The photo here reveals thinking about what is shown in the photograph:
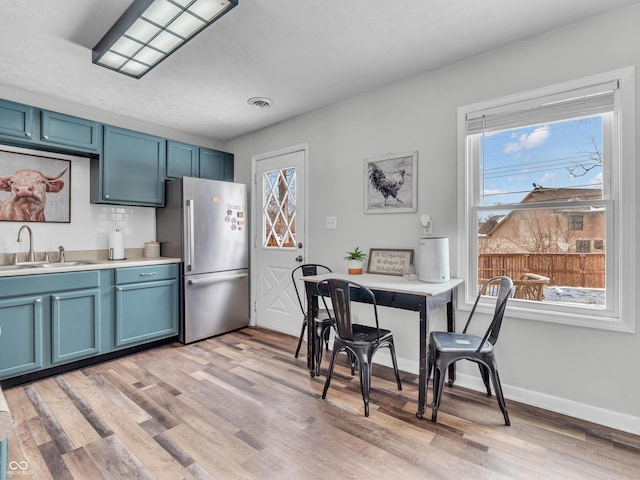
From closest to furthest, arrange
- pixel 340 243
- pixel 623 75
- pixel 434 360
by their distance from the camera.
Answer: pixel 623 75 < pixel 434 360 < pixel 340 243

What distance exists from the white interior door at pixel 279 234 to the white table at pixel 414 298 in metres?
0.95

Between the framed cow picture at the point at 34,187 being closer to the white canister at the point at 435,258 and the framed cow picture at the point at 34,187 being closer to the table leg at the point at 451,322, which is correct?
the white canister at the point at 435,258

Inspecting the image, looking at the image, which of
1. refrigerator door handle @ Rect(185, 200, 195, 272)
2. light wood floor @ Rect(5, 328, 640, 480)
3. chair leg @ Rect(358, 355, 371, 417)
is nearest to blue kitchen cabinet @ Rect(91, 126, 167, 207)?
refrigerator door handle @ Rect(185, 200, 195, 272)

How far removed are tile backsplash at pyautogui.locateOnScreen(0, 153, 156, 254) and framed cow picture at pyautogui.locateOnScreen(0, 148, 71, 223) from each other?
0.18 feet

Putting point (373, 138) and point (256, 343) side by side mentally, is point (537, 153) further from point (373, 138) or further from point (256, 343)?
point (256, 343)

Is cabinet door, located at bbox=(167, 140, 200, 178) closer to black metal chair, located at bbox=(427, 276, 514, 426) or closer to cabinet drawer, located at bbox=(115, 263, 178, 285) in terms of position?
cabinet drawer, located at bbox=(115, 263, 178, 285)

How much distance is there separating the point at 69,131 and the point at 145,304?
1739mm

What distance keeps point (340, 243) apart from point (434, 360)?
1.46 m

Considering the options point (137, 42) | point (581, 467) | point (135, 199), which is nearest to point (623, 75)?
point (581, 467)

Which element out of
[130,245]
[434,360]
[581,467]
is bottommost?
[581,467]

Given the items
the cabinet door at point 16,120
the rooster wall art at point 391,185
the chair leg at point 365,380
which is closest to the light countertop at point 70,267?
the cabinet door at point 16,120

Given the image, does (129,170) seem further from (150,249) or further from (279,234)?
(279,234)

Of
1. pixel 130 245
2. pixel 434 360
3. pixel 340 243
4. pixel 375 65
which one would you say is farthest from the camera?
pixel 130 245

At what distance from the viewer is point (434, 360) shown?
2.04 meters
